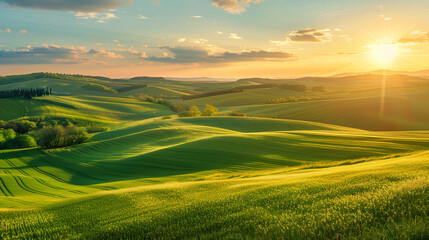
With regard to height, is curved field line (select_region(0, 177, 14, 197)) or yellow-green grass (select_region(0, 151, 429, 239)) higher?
yellow-green grass (select_region(0, 151, 429, 239))

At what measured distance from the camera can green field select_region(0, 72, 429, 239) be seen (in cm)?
646

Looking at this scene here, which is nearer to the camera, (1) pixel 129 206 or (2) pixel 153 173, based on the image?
(1) pixel 129 206

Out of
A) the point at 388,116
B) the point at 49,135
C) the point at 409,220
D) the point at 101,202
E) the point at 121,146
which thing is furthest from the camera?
the point at 388,116

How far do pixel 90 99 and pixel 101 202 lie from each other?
16292 cm

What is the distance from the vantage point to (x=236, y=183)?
15.3m

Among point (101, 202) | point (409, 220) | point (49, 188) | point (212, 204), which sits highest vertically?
point (409, 220)

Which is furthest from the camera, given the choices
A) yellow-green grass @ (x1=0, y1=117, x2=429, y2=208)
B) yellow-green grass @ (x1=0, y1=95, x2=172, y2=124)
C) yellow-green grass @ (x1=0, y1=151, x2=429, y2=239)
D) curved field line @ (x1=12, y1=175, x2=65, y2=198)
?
yellow-green grass @ (x1=0, y1=95, x2=172, y2=124)

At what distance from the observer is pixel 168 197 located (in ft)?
41.1

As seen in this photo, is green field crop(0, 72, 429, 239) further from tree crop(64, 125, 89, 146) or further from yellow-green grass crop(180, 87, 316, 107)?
yellow-green grass crop(180, 87, 316, 107)

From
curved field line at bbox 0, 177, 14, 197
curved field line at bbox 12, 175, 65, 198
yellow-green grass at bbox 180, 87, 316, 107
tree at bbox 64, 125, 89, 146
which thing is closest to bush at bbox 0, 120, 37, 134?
tree at bbox 64, 125, 89, 146

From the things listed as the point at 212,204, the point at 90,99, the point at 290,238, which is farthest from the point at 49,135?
the point at 90,99

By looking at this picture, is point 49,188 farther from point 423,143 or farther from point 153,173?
point 423,143

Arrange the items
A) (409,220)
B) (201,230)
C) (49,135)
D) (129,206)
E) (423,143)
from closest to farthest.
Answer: (409,220)
(201,230)
(129,206)
(423,143)
(49,135)

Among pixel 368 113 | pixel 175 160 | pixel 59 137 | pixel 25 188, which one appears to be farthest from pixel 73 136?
pixel 368 113
